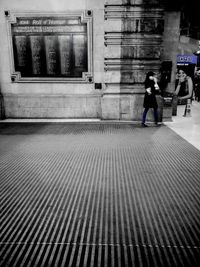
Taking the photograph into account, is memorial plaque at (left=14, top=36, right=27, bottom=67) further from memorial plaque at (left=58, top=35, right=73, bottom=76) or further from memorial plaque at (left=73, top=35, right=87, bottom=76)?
memorial plaque at (left=73, top=35, right=87, bottom=76)

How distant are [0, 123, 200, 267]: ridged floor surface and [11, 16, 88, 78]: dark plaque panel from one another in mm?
3859

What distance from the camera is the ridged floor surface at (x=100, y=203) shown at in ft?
8.41

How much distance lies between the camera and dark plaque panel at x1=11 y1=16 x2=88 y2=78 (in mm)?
8883

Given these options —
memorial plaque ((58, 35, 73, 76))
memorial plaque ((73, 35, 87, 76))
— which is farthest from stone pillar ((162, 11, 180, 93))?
memorial plaque ((58, 35, 73, 76))

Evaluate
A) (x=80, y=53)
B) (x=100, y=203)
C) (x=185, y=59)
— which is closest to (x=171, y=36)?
(x=80, y=53)

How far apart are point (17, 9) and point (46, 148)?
5805 mm

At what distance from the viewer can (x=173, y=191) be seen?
385 cm

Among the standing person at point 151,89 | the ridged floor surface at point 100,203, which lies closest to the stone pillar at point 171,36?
the standing person at point 151,89

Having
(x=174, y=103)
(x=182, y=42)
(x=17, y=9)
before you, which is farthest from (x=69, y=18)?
(x=182, y=42)

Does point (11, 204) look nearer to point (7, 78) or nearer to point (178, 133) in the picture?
point (178, 133)

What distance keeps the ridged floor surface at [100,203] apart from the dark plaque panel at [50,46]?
3.86 metres

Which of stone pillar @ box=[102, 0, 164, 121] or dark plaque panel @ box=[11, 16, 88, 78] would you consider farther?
dark plaque panel @ box=[11, 16, 88, 78]

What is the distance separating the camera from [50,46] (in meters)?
9.12

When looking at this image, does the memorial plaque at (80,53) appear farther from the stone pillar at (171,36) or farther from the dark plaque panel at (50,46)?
the stone pillar at (171,36)
